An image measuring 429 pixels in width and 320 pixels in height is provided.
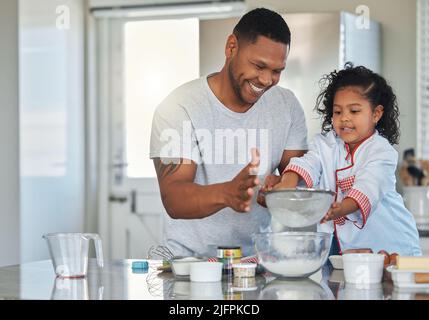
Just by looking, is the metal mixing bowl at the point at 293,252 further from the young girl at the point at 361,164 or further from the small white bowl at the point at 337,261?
the young girl at the point at 361,164

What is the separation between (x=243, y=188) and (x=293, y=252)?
0.34 m

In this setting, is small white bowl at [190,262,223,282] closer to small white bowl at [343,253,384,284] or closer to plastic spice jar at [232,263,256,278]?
plastic spice jar at [232,263,256,278]

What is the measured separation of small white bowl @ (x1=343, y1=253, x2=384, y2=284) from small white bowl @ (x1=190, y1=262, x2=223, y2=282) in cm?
27

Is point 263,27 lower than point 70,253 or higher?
higher

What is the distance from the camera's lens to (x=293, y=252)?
5.86ft

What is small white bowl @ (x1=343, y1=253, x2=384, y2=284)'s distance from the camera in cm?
175

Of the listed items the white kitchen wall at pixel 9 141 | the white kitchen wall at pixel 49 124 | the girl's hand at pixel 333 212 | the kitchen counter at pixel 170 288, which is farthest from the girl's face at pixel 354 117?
the white kitchen wall at pixel 9 141

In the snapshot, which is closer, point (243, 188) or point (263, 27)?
point (243, 188)

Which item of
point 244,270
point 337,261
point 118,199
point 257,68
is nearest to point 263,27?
point 257,68

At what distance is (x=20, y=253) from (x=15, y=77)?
0.73m

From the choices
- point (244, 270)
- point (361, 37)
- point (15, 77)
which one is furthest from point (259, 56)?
point (15, 77)

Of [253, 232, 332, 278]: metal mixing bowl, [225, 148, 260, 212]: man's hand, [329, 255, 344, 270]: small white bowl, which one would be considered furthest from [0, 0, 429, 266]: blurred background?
[253, 232, 332, 278]: metal mixing bowl

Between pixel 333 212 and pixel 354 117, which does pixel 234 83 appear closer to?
pixel 354 117
